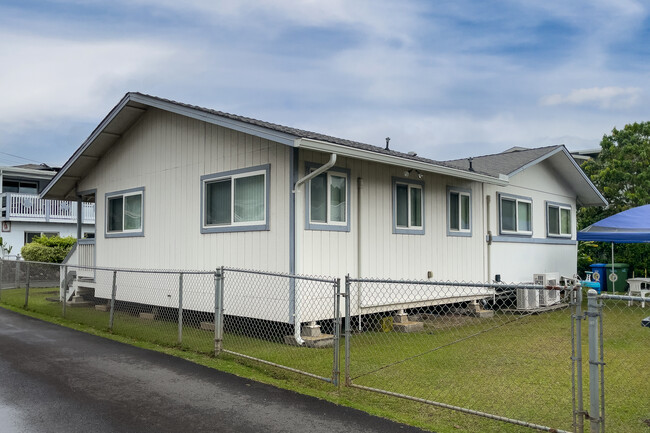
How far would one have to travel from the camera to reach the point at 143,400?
5570mm

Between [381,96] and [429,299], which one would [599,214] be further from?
A: [429,299]

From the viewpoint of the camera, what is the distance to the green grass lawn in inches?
203

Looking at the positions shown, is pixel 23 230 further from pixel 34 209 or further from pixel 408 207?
pixel 408 207

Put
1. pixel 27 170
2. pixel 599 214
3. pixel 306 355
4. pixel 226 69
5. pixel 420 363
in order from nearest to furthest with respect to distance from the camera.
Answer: pixel 420 363
pixel 306 355
pixel 226 69
pixel 599 214
pixel 27 170

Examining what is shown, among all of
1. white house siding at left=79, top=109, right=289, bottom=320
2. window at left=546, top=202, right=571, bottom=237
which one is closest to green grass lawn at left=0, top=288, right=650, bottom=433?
white house siding at left=79, top=109, right=289, bottom=320

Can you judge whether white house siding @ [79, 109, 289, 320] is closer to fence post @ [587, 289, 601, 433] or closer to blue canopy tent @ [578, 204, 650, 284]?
fence post @ [587, 289, 601, 433]

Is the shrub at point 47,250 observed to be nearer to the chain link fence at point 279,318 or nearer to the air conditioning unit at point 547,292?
the chain link fence at point 279,318

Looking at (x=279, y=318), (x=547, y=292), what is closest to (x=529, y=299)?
(x=547, y=292)

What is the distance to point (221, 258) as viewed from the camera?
9906 millimetres

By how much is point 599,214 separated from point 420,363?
1886cm

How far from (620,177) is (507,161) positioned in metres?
9.86

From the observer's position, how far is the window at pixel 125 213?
40.2ft

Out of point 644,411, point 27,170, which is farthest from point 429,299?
point 27,170

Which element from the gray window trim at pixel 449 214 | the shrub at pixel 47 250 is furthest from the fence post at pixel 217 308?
the shrub at pixel 47 250
